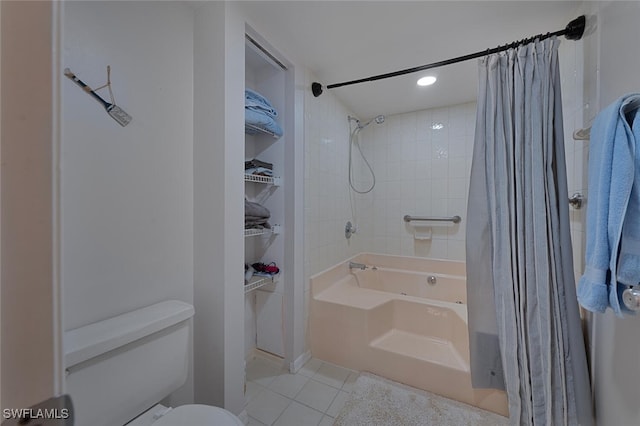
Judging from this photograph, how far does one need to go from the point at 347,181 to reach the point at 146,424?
221 centimetres

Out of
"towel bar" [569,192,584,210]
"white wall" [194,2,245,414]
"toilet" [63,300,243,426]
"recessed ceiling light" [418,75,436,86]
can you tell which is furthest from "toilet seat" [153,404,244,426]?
"recessed ceiling light" [418,75,436,86]

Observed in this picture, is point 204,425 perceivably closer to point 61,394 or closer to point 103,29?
point 61,394

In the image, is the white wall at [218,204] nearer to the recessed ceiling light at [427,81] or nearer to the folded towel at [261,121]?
the folded towel at [261,121]

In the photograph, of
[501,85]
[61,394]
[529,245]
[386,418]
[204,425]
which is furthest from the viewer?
[386,418]

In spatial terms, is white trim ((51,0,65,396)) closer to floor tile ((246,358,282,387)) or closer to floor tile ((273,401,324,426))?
floor tile ((273,401,324,426))

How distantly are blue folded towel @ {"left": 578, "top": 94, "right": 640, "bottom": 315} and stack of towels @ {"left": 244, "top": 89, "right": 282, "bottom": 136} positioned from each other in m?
1.50

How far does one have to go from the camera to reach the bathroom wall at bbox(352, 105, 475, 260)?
243 cm

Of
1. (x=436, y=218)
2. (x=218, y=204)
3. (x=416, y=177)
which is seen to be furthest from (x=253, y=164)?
(x=436, y=218)

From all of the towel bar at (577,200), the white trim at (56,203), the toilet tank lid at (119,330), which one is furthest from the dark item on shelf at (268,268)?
the towel bar at (577,200)

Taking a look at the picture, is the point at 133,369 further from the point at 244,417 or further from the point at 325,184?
the point at 325,184

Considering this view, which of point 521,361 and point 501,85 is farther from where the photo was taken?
point 501,85

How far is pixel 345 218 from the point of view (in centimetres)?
245

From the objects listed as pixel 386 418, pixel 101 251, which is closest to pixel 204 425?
pixel 101 251

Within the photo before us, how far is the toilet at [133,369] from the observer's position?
0.77 meters
